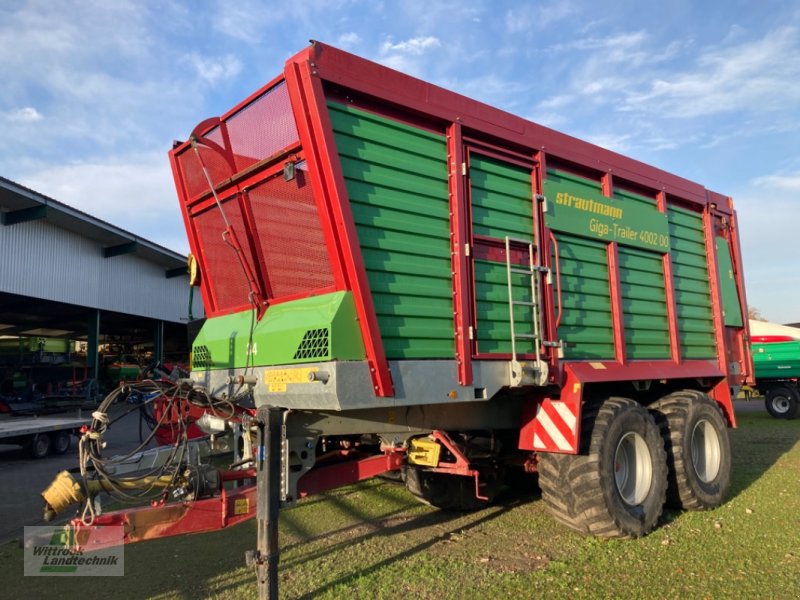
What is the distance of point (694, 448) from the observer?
627 cm

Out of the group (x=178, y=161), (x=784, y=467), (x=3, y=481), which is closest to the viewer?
(x=178, y=161)

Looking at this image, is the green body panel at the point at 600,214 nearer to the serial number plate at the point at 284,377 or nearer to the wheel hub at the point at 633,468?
the wheel hub at the point at 633,468

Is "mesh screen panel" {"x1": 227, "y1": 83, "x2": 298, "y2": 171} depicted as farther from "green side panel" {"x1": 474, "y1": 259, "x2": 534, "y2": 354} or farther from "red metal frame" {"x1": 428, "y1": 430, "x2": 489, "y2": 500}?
"red metal frame" {"x1": 428, "y1": 430, "x2": 489, "y2": 500}

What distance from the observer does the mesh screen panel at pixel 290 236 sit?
3896 millimetres

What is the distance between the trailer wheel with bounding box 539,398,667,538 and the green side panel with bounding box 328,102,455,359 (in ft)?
5.39

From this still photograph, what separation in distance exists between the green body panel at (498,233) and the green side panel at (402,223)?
0.32 metres

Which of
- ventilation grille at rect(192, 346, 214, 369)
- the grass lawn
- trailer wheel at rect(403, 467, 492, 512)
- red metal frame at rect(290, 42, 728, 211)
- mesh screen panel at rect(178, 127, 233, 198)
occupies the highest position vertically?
red metal frame at rect(290, 42, 728, 211)

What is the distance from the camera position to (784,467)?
7.85 metres

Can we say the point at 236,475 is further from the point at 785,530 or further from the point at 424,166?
the point at 785,530

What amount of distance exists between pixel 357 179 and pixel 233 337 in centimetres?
166

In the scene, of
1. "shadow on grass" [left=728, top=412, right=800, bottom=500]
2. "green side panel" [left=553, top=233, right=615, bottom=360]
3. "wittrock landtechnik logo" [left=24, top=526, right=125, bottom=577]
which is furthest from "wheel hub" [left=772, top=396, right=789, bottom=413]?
"wittrock landtechnik logo" [left=24, top=526, right=125, bottom=577]

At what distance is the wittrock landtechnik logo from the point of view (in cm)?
341

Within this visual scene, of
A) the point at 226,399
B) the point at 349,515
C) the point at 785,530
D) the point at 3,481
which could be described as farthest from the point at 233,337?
the point at 3,481

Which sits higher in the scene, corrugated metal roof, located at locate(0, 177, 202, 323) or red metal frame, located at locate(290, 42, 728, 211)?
corrugated metal roof, located at locate(0, 177, 202, 323)
